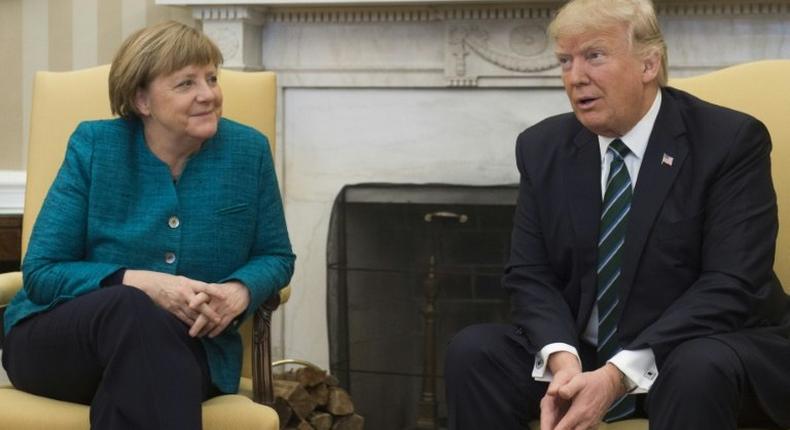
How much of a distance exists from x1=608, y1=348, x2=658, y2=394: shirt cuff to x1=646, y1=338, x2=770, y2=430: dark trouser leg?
0.14 ft

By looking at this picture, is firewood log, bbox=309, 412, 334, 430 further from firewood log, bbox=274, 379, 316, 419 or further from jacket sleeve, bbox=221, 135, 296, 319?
jacket sleeve, bbox=221, 135, 296, 319

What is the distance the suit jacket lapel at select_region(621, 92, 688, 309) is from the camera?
7.28ft

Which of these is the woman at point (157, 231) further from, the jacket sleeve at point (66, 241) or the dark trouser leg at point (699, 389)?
the dark trouser leg at point (699, 389)

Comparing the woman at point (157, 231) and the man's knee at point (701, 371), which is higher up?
the woman at point (157, 231)

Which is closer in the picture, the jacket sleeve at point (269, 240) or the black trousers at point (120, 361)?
the black trousers at point (120, 361)

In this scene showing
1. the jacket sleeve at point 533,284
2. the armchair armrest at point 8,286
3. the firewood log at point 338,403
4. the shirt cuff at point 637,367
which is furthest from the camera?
the firewood log at point 338,403

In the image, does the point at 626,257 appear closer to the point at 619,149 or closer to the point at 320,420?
the point at 619,149

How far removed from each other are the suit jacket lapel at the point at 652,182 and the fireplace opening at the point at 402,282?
4.51 feet

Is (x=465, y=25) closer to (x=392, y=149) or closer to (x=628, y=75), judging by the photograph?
(x=392, y=149)

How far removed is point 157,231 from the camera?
95.4 inches

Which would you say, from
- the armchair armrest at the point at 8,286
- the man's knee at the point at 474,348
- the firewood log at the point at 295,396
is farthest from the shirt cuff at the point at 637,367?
the firewood log at the point at 295,396

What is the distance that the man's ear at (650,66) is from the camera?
2.29 m

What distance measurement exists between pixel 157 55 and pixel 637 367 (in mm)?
→ 1037

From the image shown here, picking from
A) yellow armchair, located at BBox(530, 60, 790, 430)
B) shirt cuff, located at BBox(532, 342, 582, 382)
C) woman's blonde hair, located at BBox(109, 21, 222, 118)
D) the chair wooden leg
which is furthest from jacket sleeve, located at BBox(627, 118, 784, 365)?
woman's blonde hair, located at BBox(109, 21, 222, 118)
